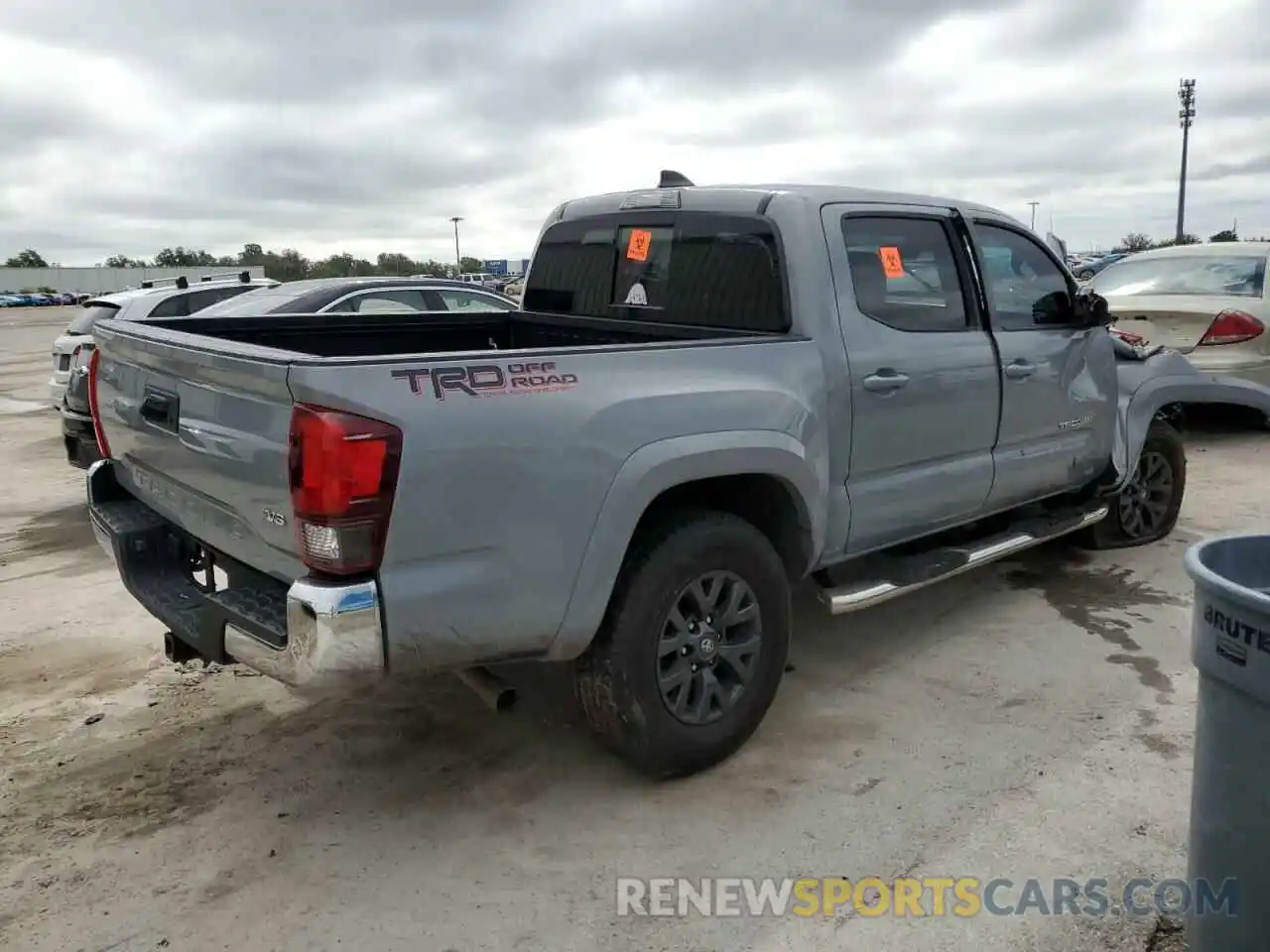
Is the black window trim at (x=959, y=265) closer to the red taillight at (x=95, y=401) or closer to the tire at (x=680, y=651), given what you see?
the tire at (x=680, y=651)

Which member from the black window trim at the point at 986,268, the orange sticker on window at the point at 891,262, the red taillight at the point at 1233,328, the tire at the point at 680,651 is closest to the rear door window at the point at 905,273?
the orange sticker on window at the point at 891,262

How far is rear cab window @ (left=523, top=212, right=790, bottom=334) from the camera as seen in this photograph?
389 centimetres

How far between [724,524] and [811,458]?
1.54 ft

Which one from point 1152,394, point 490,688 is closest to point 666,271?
point 490,688

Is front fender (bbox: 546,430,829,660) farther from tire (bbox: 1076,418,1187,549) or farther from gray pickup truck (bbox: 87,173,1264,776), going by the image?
tire (bbox: 1076,418,1187,549)

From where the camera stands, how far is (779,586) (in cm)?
360

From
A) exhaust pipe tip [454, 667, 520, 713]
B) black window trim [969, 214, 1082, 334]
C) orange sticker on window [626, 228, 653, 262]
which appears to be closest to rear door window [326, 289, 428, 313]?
orange sticker on window [626, 228, 653, 262]

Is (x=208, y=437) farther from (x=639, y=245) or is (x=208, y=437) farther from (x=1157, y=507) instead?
(x=1157, y=507)

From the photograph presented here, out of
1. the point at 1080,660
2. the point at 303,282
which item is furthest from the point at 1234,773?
the point at 303,282

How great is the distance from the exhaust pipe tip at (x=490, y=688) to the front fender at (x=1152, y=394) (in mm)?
3755

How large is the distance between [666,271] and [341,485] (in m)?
2.15

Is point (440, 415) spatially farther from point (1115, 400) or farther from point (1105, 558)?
point (1105, 558)

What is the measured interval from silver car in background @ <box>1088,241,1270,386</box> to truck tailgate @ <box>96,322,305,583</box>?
7120 mm

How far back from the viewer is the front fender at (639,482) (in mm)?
3025
